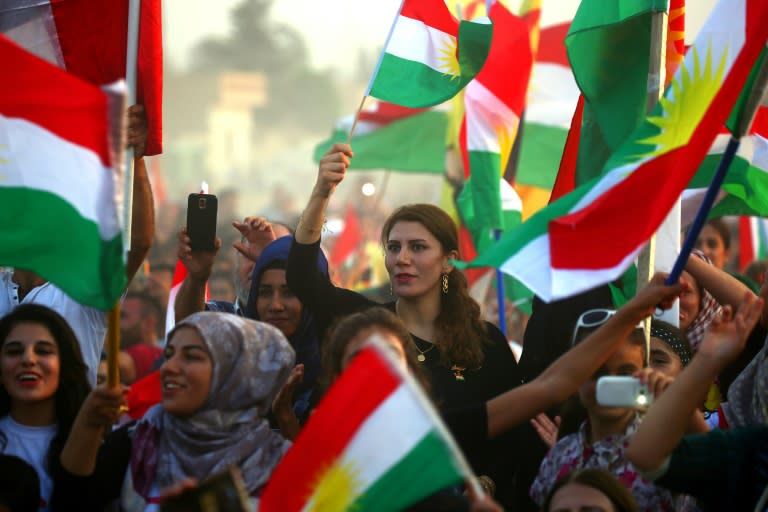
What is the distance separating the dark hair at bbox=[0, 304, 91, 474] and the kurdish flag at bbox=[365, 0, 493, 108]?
1.99 meters

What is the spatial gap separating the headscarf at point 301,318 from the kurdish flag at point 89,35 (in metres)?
0.70

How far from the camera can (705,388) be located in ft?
12.8

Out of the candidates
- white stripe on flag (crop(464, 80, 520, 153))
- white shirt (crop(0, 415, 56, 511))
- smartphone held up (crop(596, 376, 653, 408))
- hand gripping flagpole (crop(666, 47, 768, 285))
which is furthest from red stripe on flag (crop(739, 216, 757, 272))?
white shirt (crop(0, 415, 56, 511))

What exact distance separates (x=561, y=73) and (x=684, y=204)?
3.91 m

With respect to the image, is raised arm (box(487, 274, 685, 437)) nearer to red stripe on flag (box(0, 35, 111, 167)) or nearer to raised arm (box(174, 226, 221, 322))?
red stripe on flag (box(0, 35, 111, 167))

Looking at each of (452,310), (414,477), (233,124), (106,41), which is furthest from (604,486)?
(233,124)

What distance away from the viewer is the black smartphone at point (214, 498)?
353 centimetres

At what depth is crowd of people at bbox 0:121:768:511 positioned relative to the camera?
13.2 feet

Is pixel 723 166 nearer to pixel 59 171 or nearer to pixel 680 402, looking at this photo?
pixel 680 402

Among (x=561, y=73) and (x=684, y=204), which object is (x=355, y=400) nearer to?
(x=684, y=204)

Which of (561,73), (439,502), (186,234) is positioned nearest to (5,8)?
(186,234)

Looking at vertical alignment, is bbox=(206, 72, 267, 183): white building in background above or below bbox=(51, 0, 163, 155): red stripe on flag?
below

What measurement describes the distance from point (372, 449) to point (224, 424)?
895 mm

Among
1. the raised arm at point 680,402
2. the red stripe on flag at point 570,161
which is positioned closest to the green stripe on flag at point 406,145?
the red stripe on flag at point 570,161
